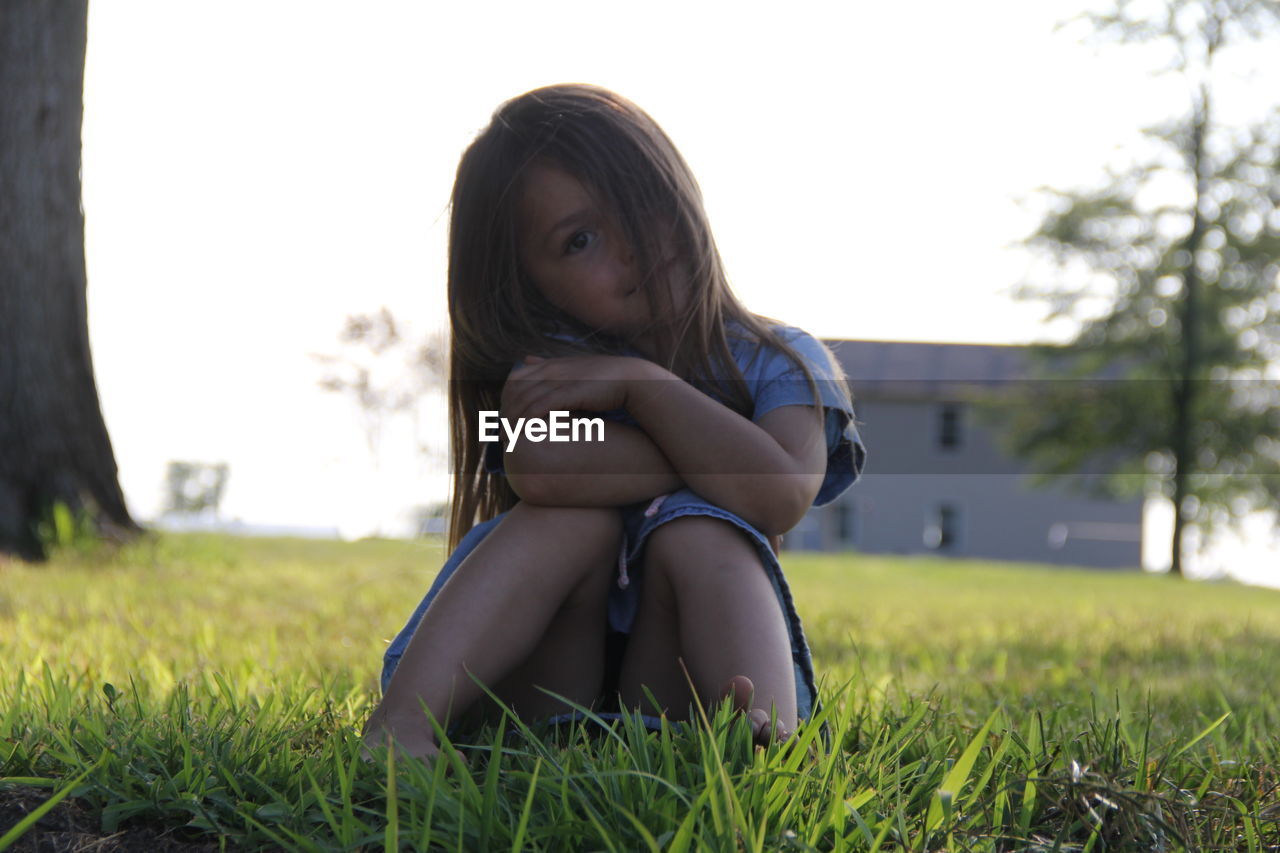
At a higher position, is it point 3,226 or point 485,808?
point 3,226

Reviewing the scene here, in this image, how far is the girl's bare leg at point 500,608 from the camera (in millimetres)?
1447

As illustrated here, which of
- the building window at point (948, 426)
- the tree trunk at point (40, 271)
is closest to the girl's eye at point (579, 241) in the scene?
the tree trunk at point (40, 271)

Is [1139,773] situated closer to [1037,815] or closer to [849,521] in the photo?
[1037,815]

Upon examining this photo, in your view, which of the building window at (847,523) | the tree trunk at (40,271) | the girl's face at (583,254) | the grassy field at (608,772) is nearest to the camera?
the grassy field at (608,772)

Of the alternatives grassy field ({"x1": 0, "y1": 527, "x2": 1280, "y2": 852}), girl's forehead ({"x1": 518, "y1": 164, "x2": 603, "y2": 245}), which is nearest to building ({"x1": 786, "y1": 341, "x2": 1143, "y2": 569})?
grassy field ({"x1": 0, "y1": 527, "x2": 1280, "y2": 852})

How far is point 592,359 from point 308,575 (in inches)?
144

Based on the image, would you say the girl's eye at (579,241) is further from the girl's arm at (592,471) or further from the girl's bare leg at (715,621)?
the girl's bare leg at (715,621)

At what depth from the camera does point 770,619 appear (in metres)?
1.45

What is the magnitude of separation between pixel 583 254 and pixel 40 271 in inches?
151

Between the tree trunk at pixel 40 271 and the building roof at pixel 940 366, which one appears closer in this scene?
the tree trunk at pixel 40 271

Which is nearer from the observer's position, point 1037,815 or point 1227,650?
point 1037,815

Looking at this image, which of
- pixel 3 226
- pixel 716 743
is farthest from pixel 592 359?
pixel 3 226

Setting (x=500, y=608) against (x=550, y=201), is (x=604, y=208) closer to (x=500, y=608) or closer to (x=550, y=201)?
(x=550, y=201)

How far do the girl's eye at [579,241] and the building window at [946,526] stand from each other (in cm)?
2340
